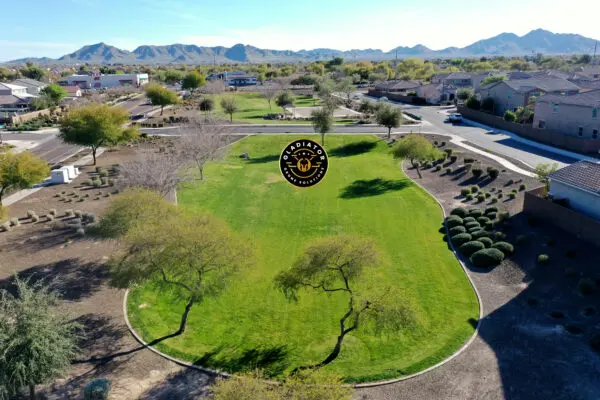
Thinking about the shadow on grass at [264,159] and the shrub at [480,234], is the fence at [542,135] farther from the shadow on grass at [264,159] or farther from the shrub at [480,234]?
the shadow on grass at [264,159]

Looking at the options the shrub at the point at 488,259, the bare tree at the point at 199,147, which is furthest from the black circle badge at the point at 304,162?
the bare tree at the point at 199,147

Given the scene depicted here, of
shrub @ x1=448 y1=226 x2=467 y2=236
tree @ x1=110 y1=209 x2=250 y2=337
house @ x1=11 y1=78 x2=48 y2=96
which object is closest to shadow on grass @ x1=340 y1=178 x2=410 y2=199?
shrub @ x1=448 y1=226 x2=467 y2=236

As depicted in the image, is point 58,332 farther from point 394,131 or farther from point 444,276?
point 394,131

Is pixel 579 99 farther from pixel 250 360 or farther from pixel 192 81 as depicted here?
pixel 192 81

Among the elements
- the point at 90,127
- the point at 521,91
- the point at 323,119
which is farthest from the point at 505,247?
the point at 521,91

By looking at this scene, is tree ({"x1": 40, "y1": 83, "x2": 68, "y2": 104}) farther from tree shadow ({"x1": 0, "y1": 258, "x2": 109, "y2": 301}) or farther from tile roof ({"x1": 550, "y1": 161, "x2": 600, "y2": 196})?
tile roof ({"x1": 550, "y1": 161, "x2": 600, "y2": 196})

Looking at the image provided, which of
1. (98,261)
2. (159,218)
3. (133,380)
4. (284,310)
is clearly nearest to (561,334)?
(284,310)
